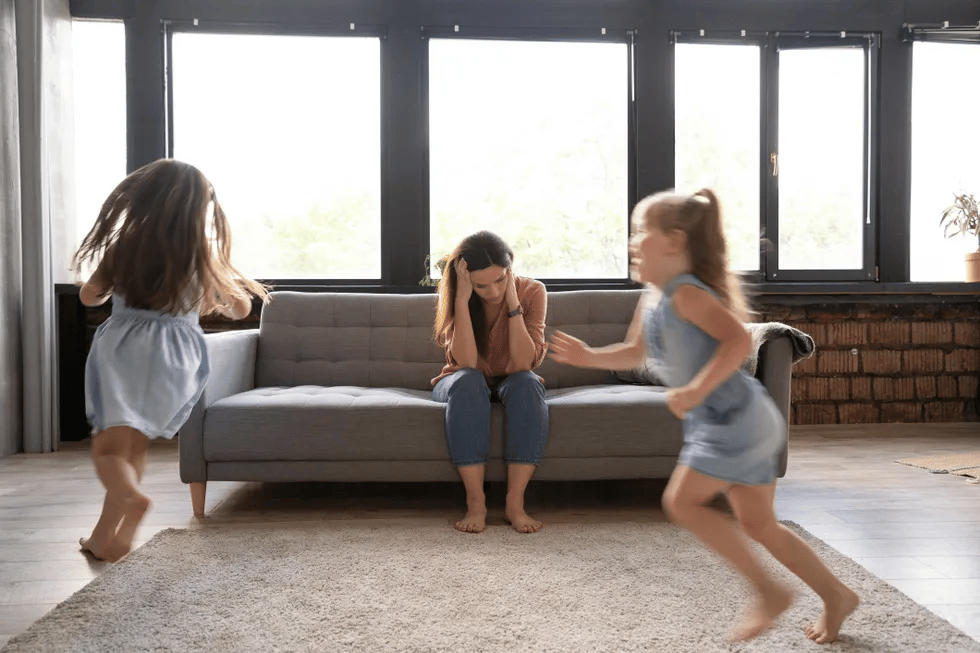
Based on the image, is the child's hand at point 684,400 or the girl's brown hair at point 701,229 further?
the girl's brown hair at point 701,229

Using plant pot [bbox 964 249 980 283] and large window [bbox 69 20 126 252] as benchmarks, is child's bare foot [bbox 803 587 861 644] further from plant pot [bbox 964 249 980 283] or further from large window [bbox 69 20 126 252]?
large window [bbox 69 20 126 252]

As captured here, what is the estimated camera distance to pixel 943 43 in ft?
14.7

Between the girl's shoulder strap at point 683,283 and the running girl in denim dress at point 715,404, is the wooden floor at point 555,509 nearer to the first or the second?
the running girl in denim dress at point 715,404

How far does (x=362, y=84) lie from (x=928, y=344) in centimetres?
351

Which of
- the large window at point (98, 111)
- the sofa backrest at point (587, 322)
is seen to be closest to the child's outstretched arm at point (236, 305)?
the sofa backrest at point (587, 322)

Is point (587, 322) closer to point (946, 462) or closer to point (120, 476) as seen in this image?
point (946, 462)

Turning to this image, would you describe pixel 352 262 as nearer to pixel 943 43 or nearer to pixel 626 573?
pixel 626 573

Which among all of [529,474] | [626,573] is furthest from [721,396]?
[529,474]

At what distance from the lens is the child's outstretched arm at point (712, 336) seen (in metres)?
1.32

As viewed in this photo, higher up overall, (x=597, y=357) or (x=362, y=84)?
(x=362, y=84)

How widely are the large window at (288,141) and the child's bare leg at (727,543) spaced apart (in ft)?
10.3

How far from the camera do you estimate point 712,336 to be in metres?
1.41

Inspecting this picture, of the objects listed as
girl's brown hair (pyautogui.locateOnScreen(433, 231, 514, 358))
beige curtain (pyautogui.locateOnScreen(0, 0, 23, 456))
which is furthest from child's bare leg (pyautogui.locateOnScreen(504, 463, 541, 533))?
beige curtain (pyautogui.locateOnScreen(0, 0, 23, 456))

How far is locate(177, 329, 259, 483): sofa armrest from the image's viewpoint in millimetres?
2420
